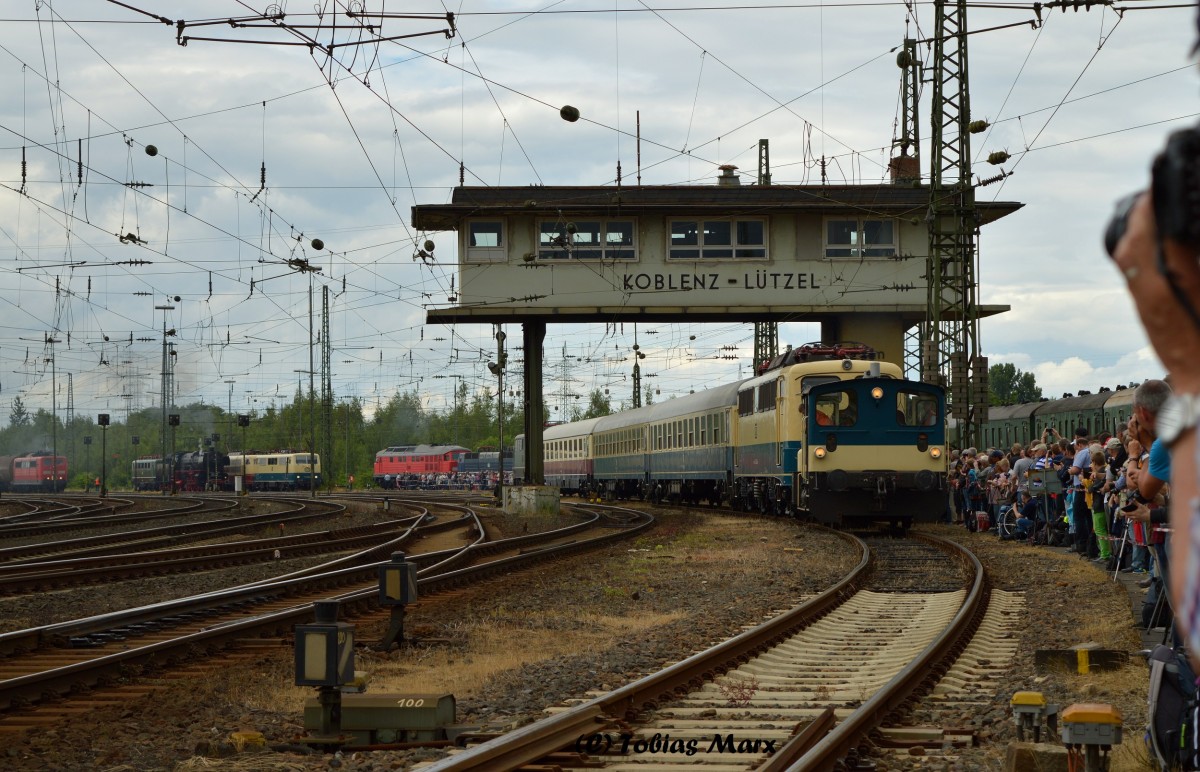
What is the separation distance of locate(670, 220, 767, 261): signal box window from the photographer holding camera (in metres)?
36.2

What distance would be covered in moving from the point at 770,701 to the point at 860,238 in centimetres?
3119

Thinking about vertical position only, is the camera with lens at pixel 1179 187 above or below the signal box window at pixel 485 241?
below

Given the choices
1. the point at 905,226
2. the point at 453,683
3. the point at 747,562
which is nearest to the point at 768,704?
the point at 453,683

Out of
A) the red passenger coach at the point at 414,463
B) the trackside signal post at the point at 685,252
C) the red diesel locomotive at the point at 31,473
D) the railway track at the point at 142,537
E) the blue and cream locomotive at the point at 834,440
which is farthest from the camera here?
the red passenger coach at the point at 414,463

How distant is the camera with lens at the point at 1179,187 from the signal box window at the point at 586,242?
1420 inches

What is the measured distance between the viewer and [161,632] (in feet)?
41.7

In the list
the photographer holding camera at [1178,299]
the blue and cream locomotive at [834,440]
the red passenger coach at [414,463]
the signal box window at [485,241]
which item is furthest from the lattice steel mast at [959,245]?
the red passenger coach at [414,463]

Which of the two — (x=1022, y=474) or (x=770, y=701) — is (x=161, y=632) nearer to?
(x=770, y=701)

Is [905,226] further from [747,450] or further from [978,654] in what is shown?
[978,654]

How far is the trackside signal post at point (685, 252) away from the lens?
37281mm

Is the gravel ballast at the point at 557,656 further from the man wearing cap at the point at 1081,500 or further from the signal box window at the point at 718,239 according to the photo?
the signal box window at the point at 718,239

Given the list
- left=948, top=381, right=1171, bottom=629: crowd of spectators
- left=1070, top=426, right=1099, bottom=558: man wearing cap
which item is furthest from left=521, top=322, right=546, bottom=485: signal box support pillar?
left=1070, top=426, right=1099, bottom=558: man wearing cap

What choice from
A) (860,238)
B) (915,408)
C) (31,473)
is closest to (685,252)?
(860,238)

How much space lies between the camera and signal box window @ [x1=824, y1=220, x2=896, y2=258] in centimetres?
3834
